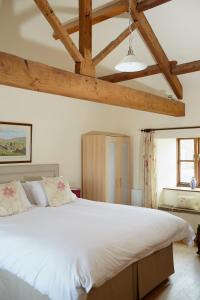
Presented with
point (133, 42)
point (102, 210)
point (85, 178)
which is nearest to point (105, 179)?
point (85, 178)

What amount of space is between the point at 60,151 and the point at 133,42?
2.22 m

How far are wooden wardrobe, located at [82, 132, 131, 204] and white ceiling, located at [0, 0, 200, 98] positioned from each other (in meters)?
1.39

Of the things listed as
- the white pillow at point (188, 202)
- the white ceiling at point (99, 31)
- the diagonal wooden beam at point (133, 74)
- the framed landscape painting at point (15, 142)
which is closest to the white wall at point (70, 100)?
the white ceiling at point (99, 31)

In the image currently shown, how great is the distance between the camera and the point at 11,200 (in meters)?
3.46

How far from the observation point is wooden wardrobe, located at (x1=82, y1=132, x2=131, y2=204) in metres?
5.14

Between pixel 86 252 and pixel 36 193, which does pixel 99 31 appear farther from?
pixel 86 252

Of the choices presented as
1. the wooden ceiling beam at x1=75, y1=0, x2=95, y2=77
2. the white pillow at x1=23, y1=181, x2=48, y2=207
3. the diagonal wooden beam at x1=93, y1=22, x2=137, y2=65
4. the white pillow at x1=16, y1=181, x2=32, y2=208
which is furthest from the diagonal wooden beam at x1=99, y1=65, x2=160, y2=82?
the white pillow at x1=16, y1=181, x2=32, y2=208

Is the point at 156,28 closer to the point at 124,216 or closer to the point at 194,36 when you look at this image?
the point at 194,36

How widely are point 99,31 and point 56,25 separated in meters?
1.37

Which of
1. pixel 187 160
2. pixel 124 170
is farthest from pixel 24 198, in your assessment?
pixel 187 160

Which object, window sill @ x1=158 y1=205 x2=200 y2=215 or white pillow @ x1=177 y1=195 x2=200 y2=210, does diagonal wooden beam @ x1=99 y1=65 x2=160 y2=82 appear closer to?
white pillow @ x1=177 y1=195 x2=200 y2=210

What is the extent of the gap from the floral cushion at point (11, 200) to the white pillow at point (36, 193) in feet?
1.08

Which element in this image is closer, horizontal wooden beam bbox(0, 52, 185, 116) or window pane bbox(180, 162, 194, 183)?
horizontal wooden beam bbox(0, 52, 185, 116)

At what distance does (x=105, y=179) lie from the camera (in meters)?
5.10
